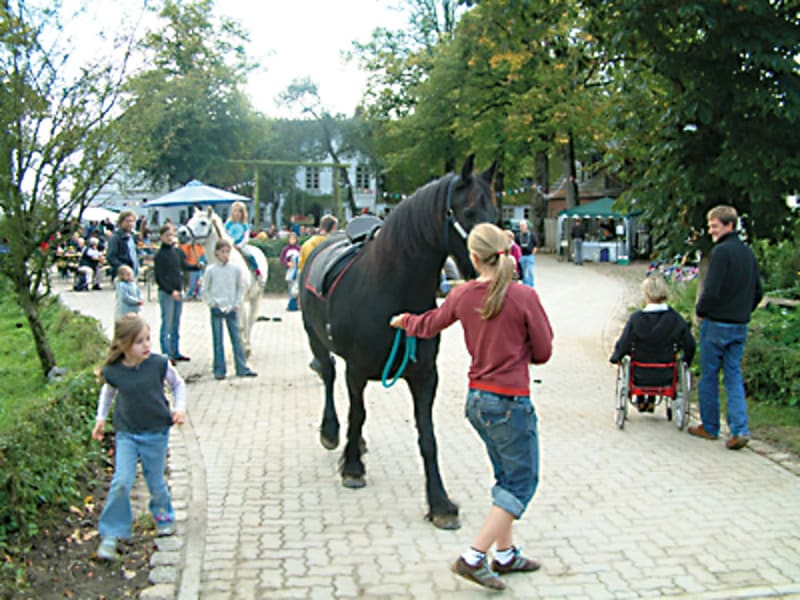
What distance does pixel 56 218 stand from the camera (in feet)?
27.4

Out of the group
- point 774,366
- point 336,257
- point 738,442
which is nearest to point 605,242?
point 774,366

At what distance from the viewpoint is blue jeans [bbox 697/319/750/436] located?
689 centimetres

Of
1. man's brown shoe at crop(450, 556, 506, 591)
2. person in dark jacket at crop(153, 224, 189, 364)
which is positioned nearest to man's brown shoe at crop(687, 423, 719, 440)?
man's brown shoe at crop(450, 556, 506, 591)

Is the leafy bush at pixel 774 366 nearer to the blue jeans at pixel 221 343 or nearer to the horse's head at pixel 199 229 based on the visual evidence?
the blue jeans at pixel 221 343

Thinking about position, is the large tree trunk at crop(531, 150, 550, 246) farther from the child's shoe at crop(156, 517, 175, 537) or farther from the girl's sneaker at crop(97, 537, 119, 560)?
the girl's sneaker at crop(97, 537, 119, 560)

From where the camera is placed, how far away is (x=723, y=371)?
7.08 meters

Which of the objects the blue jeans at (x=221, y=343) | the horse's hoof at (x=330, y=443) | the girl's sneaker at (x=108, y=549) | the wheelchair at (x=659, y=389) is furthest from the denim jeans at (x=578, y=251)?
the girl's sneaker at (x=108, y=549)

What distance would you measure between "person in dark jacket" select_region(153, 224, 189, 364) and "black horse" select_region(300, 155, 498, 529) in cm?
573

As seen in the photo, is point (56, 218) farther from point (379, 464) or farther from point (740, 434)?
point (740, 434)

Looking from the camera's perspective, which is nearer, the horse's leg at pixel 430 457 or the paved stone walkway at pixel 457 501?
the paved stone walkway at pixel 457 501

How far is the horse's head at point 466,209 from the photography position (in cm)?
484

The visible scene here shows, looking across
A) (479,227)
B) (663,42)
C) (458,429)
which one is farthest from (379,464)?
(663,42)

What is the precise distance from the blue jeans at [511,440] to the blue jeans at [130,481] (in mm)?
1994

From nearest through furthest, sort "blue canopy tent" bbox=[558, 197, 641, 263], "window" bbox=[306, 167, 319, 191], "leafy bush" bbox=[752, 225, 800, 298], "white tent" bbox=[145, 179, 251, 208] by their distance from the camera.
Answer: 1. "leafy bush" bbox=[752, 225, 800, 298]
2. "white tent" bbox=[145, 179, 251, 208]
3. "blue canopy tent" bbox=[558, 197, 641, 263]
4. "window" bbox=[306, 167, 319, 191]
